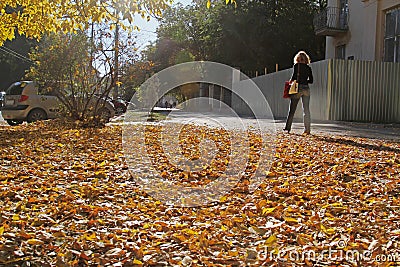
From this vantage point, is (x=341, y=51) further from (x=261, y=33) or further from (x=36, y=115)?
(x=36, y=115)

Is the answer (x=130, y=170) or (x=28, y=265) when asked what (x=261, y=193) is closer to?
(x=130, y=170)

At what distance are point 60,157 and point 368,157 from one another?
433 centimetres

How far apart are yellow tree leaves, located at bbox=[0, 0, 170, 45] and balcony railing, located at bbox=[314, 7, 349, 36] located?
17892 millimetres

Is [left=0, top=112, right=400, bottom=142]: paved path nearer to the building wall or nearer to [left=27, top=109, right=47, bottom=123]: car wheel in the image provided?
the building wall

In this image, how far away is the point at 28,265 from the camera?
2570 millimetres

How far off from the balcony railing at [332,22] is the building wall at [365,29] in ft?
1.28

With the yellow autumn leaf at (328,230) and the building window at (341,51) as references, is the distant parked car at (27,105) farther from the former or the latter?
the building window at (341,51)

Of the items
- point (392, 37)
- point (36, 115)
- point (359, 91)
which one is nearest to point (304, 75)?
point (359, 91)

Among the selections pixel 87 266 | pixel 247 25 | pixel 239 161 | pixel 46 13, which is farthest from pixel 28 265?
pixel 247 25

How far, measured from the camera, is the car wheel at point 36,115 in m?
15.7

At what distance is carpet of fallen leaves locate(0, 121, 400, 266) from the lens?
2709 mm

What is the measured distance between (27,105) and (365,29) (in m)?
15.9

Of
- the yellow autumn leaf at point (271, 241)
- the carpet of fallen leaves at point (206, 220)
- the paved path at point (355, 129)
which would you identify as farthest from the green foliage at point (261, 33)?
the yellow autumn leaf at point (271, 241)

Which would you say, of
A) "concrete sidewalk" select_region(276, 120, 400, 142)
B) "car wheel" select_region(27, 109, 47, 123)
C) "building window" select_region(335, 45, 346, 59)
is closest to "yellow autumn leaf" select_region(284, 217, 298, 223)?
"concrete sidewalk" select_region(276, 120, 400, 142)
